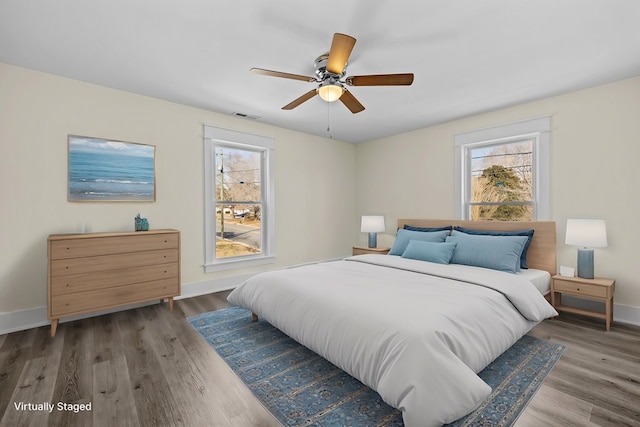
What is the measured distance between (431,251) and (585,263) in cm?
Result: 153

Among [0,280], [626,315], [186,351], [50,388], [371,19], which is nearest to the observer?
Answer: [50,388]

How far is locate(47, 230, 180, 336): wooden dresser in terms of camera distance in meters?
2.66

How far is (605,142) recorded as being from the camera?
311 cm

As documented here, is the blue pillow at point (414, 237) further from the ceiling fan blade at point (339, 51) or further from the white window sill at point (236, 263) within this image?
the ceiling fan blade at point (339, 51)

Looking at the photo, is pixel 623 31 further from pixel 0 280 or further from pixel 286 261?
pixel 0 280

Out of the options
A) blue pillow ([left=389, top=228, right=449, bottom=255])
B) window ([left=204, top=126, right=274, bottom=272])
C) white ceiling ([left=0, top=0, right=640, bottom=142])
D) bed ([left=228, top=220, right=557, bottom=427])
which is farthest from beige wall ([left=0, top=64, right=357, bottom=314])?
blue pillow ([left=389, top=228, right=449, bottom=255])

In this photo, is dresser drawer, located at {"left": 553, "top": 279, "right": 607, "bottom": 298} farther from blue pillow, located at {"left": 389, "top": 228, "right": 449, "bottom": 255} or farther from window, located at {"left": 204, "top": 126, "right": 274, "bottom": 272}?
window, located at {"left": 204, "top": 126, "right": 274, "bottom": 272}

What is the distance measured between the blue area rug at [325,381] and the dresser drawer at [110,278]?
95 cm

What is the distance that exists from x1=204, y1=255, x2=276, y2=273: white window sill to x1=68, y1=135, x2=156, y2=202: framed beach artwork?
3.93 feet

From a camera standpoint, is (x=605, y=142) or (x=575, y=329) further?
(x=605, y=142)

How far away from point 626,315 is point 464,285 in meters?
2.10

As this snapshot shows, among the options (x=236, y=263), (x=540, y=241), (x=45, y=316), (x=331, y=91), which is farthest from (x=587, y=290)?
(x=45, y=316)

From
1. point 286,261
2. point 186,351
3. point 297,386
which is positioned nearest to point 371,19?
point 297,386

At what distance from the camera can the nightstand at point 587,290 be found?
2.78 m
